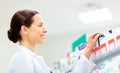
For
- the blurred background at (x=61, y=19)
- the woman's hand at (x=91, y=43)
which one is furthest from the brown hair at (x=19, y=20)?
the blurred background at (x=61, y=19)

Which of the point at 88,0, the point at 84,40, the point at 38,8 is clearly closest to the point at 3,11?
the point at 38,8

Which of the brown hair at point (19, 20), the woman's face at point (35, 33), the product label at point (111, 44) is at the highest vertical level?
the brown hair at point (19, 20)

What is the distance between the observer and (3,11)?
437 cm

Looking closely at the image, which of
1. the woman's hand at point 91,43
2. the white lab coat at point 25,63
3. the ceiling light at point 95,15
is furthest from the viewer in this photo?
the ceiling light at point 95,15

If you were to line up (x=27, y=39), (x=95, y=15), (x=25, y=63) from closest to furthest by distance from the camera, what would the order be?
(x=25, y=63)
(x=27, y=39)
(x=95, y=15)

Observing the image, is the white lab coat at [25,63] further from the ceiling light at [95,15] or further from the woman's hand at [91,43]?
the ceiling light at [95,15]

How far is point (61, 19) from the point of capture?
5020 mm

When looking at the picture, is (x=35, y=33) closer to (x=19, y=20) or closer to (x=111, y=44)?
(x=19, y=20)

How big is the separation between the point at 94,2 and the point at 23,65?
3096mm

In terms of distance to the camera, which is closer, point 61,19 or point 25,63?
point 25,63

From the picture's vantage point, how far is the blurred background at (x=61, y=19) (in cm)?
431

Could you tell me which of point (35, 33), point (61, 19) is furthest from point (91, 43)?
point (61, 19)

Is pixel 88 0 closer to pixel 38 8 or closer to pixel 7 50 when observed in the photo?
pixel 38 8

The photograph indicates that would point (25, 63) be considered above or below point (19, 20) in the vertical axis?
below
